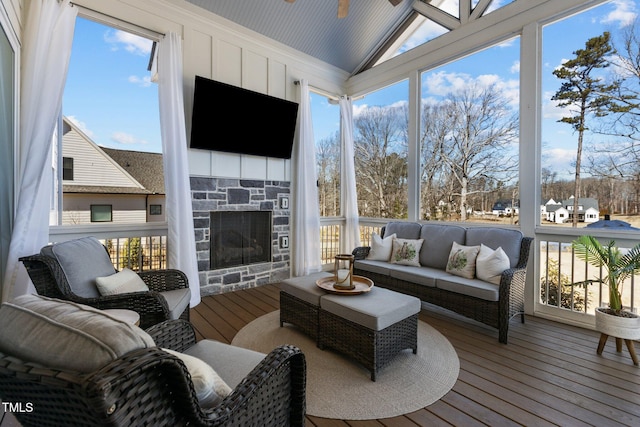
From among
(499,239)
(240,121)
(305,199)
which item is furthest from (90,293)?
(499,239)

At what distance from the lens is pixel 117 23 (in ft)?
10.5

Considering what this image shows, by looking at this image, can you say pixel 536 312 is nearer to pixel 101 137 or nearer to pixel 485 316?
pixel 485 316

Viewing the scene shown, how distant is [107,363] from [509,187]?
405cm

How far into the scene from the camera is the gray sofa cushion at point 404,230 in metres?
4.01

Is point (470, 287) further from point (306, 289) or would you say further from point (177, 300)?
point (177, 300)

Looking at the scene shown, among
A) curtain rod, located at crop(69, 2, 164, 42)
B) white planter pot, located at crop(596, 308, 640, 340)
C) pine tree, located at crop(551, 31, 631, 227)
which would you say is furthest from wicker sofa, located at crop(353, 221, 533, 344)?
curtain rod, located at crop(69, 2, 164, 42)

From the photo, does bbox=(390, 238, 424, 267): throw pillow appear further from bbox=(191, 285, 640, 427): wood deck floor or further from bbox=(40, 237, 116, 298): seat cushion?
bbox=(40, 237, 116, 298): seat cushion

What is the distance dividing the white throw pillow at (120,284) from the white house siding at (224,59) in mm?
1774

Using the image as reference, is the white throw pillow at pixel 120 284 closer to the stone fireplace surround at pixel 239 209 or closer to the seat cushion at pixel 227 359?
the seat cushion at pixel 227 359

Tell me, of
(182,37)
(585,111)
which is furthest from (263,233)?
(585,111)

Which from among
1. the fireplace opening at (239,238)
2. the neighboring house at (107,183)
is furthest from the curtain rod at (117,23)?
the fireplace opening at (239,238)

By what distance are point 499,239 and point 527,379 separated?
1521mm

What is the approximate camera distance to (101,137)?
10.6 ft

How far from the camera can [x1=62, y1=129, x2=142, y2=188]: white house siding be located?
10.2 ft
